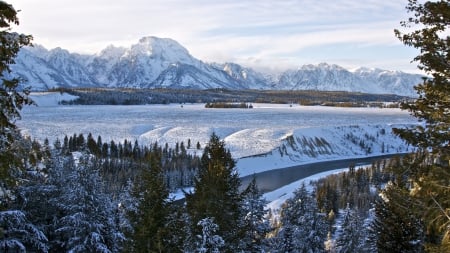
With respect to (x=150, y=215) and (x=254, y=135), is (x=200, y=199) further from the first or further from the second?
(x=254, y=135)

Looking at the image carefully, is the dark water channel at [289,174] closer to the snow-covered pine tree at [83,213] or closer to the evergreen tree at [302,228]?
the evergreen tree at [302,228]

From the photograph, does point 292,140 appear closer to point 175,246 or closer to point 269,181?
point 269,181

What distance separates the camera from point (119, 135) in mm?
126500

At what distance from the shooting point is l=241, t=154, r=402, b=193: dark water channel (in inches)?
3313

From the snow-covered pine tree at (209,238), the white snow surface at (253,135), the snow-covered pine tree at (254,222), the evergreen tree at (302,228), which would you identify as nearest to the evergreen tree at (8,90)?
the snow-covered pine tree at (209,238)

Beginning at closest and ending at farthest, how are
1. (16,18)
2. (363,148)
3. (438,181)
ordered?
(16,18) < (438,181) < (363,148)

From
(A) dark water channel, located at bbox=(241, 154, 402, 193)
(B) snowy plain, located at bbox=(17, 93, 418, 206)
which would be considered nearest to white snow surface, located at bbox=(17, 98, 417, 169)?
(B) snowy plain, located at bbox=(17, 93, 418, 206)

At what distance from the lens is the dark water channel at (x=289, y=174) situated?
84.2 meters

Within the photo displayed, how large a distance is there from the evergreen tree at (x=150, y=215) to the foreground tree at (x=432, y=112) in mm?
7514

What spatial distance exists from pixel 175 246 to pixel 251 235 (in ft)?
21.0

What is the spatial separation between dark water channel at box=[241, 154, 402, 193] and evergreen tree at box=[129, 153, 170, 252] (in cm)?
5891

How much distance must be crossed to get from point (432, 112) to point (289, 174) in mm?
89826

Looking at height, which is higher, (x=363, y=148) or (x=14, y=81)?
(x=14, y=81)

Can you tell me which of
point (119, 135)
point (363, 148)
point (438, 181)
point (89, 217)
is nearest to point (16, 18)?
point (438, 181)
